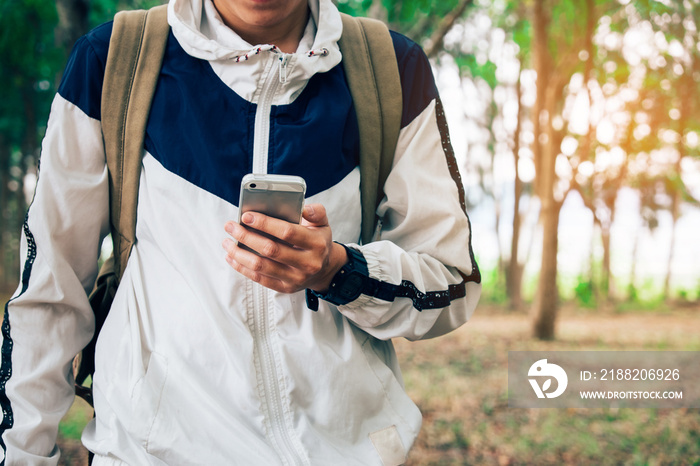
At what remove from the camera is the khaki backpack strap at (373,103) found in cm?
141

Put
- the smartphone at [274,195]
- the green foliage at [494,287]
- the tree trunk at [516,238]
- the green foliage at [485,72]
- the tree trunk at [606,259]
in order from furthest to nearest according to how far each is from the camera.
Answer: the green foliage at [494,287] → the tree trunk at [606,259] → the green foliage at [485,72] → the tree trunk at [516,238] → the smartphone at [274,195]

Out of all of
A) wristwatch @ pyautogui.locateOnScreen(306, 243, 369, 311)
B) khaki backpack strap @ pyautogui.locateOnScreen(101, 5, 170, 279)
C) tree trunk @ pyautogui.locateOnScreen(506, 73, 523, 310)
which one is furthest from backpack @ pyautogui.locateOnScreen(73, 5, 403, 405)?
tree trunk @ pyautogui.locateOnScreen(506, 73, 523, 310)

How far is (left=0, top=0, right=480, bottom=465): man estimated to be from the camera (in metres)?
1.24

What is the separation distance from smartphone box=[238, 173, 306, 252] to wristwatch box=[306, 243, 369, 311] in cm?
19

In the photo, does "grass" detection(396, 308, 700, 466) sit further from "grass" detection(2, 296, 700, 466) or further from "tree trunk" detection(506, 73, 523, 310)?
"tree trunk" detection(506, 73, 523, 310)

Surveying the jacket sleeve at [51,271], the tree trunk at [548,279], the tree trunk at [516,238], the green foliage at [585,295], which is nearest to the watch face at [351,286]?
the jacket sleeve at [51,271]

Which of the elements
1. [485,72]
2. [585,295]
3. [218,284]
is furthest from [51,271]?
[585,295]

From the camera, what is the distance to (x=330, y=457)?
124 centimetres

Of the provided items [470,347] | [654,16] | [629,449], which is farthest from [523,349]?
[654,16]

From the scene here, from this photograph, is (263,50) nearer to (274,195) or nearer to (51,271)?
(274,195)

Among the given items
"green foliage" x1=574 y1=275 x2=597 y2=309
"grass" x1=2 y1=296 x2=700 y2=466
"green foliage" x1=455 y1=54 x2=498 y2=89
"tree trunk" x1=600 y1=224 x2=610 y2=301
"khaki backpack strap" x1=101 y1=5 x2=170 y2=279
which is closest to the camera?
"khaki backpack strap" x1=101 y1=5 x2=170 y2=279

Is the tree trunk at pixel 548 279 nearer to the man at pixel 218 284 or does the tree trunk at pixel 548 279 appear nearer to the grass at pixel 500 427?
the grass at pixel 500 427

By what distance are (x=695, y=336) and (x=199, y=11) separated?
11.3 meters

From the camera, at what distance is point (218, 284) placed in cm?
128
